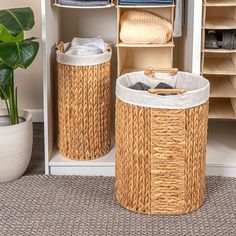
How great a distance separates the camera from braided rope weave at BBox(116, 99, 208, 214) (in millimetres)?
2035

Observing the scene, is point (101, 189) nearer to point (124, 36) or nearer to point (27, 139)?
point (27, 139)

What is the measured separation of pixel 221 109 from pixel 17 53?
958 mm

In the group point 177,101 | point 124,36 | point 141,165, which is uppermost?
point 124,36

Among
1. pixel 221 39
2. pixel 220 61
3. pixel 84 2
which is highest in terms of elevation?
pixel 84 2

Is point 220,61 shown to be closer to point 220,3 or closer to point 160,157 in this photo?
point 220,3

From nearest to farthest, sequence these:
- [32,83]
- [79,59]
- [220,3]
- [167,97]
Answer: [167,97] < [220,3] < [79,59] < [32,83]

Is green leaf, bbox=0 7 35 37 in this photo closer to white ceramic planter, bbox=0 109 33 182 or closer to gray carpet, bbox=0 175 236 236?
white ceramic planter, bbox=0 109 33 182

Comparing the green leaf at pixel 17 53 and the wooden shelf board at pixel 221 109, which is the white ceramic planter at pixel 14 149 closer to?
the green leaf at pixel 17 53

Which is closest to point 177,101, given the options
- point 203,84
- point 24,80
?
point 203,84

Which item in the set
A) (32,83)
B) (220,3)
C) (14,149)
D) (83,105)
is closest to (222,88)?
(220,3)

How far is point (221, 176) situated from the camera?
2.44 m

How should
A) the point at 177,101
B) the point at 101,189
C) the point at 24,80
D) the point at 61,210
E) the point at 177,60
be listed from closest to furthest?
the point at 177,101 → the point at 61,210 → the point at 101,189 → the point at 177,60 → the point at 24,80

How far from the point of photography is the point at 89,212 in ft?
7.02

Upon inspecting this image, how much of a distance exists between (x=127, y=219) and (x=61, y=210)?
0.26 meters
